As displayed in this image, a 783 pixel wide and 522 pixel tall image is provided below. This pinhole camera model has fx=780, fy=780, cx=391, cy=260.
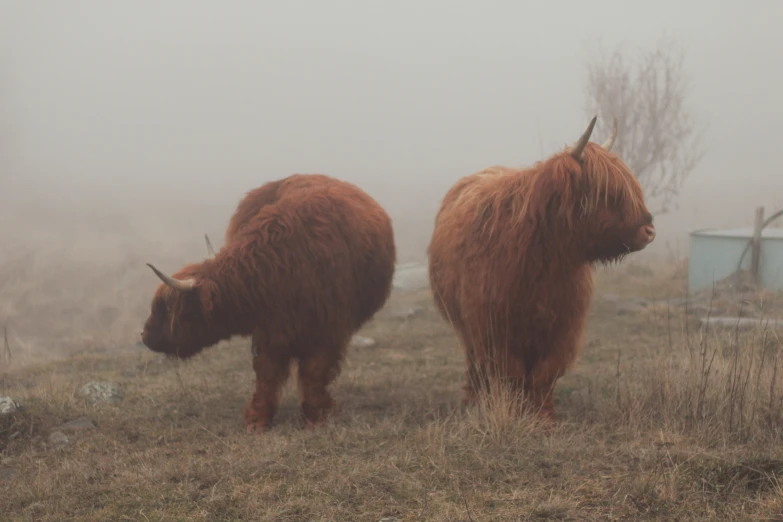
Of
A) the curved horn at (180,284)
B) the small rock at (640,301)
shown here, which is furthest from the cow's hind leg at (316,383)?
the small rock at (640,301)

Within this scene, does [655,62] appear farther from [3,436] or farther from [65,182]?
[65,182]

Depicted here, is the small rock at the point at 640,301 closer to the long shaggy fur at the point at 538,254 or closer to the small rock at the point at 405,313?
the small rock at the point at 405,313

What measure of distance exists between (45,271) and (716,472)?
13.6m

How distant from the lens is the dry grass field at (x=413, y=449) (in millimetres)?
3203

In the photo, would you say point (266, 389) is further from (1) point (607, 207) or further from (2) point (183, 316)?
(1) point (607, 207)

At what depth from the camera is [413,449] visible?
393 centimetres

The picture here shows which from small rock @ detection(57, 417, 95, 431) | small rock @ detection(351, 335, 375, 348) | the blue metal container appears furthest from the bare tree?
small rock @ detection(57, 417, 95, 431)

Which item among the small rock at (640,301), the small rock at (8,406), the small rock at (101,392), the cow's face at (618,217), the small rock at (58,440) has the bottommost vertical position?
the small rock at (640,301)

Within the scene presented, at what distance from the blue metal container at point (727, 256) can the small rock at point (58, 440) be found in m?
8.28

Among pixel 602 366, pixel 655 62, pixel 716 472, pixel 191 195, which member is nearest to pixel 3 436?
pixel 716 472

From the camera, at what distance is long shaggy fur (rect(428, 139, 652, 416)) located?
4141 millimetres

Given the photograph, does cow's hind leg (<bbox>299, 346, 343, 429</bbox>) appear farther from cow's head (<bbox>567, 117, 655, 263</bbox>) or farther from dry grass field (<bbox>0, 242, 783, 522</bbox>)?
cow's head (<bbox>567, 117, 655, 263</bbox>)

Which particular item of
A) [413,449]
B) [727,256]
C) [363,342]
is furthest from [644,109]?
[413,449]

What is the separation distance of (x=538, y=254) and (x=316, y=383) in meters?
1.72
